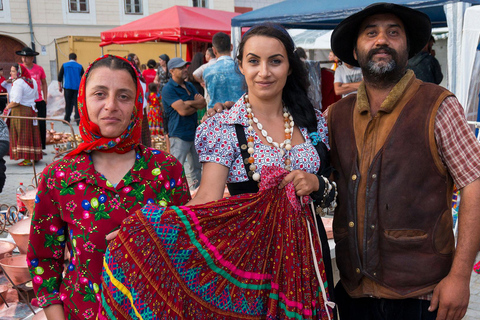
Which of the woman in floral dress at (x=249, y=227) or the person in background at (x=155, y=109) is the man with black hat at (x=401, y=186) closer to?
the woman in floral dress at (x=249, y=227)

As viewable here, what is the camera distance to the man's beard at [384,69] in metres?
2.20

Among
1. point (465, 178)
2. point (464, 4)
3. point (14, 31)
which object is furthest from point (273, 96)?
point (14, 31)

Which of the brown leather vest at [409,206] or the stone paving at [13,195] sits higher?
the brown leather vest at [409,206]

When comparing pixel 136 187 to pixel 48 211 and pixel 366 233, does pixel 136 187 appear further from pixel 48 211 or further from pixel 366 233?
pixel 366 233

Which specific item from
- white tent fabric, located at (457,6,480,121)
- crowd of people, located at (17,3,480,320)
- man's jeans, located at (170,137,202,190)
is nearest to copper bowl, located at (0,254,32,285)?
crowd of people, located at (17,3,480,320)

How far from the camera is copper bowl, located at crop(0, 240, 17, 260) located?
3840 millimetres

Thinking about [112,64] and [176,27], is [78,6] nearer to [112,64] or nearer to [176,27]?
[176,27]

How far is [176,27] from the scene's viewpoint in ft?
37.9

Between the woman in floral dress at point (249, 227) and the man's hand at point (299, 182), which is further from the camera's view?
the man's hand at point (299, 182)

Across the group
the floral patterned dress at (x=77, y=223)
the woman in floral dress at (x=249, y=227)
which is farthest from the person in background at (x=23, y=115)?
the woman in floral dress at (x=249, y=227)

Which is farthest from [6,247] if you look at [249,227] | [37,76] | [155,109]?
[37,76]

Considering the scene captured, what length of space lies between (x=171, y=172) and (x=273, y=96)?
23.5 inches

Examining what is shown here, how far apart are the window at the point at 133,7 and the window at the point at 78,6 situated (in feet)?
6.85

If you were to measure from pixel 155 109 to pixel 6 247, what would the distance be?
24.3 ft
